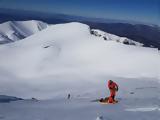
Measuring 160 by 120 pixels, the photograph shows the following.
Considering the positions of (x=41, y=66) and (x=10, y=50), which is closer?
(x=41, y=66)

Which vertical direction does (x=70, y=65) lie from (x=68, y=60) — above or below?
below

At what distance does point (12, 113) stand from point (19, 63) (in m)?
52.5

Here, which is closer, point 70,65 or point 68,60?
point 70,65

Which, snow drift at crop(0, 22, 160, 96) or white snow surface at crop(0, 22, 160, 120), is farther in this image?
snow drift at crop(0, 22, 160, 96)

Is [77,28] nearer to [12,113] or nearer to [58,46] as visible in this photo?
[58,46]

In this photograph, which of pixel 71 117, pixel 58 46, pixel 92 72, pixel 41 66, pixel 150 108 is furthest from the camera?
pixel 58 46

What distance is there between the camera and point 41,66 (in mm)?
63938

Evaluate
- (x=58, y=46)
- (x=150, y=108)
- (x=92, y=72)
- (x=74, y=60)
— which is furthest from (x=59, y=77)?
(x=150, y=108)

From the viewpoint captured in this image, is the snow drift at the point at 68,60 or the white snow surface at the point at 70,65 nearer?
the white snow surface at the point at 70,65

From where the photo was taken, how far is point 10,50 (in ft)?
243

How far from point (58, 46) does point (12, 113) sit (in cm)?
5741

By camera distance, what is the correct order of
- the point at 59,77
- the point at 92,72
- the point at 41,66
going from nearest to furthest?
1. the point at 59,77
2. the point at 92,72
3. the point at 41,66

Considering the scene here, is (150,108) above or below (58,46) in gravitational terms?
above

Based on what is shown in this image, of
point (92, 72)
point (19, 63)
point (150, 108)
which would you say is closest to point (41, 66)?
point (19, 63)
